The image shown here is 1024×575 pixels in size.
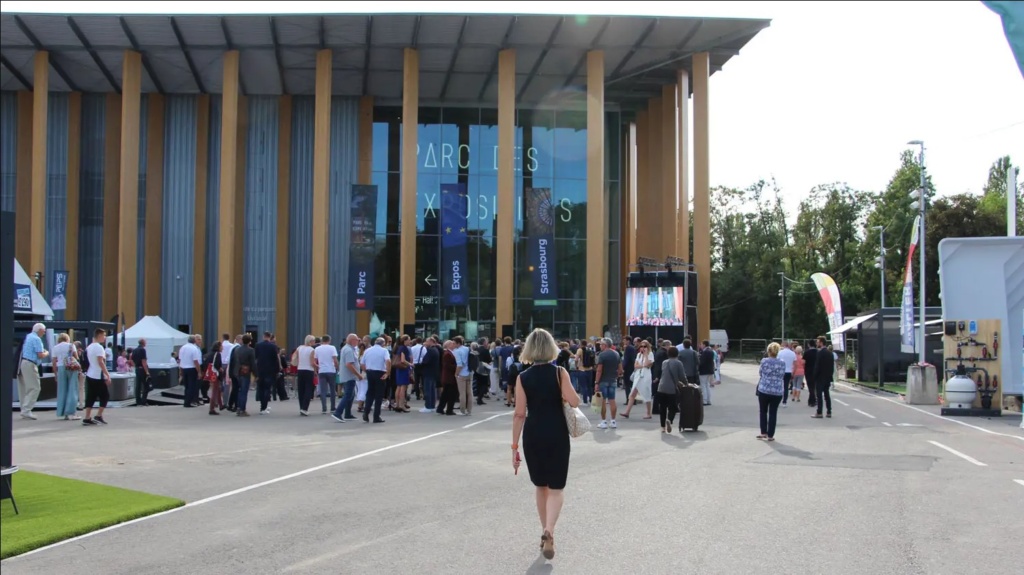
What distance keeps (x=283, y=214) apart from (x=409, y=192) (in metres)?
8.48

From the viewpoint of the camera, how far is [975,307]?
78.2 feet

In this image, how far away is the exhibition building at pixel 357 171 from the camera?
37000 mm

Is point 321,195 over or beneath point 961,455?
over

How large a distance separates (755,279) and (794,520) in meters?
80.2

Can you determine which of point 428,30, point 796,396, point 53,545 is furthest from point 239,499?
point 428,30

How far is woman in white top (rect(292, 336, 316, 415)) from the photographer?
1997 cm

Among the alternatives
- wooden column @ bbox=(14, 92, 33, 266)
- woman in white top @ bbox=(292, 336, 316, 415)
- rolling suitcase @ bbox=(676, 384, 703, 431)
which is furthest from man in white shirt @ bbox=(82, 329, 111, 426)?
wooden column @ bbox=(14, 92, 33, 266)

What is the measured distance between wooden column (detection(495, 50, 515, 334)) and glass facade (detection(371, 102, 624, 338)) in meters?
5.51

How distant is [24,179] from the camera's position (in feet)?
135

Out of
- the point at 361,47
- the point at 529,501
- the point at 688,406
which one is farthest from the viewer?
the point at 361,47

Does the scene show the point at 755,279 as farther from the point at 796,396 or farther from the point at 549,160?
the point at 796,396

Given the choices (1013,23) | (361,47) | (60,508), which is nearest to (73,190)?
(361,47)

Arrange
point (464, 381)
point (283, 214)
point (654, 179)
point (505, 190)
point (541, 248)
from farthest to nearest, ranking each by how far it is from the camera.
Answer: point (654, 179)
point (283, 214)
point (541, 248)
point (505, 190)
point (464, 381)

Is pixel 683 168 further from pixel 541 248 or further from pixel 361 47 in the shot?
pixel 361 47
